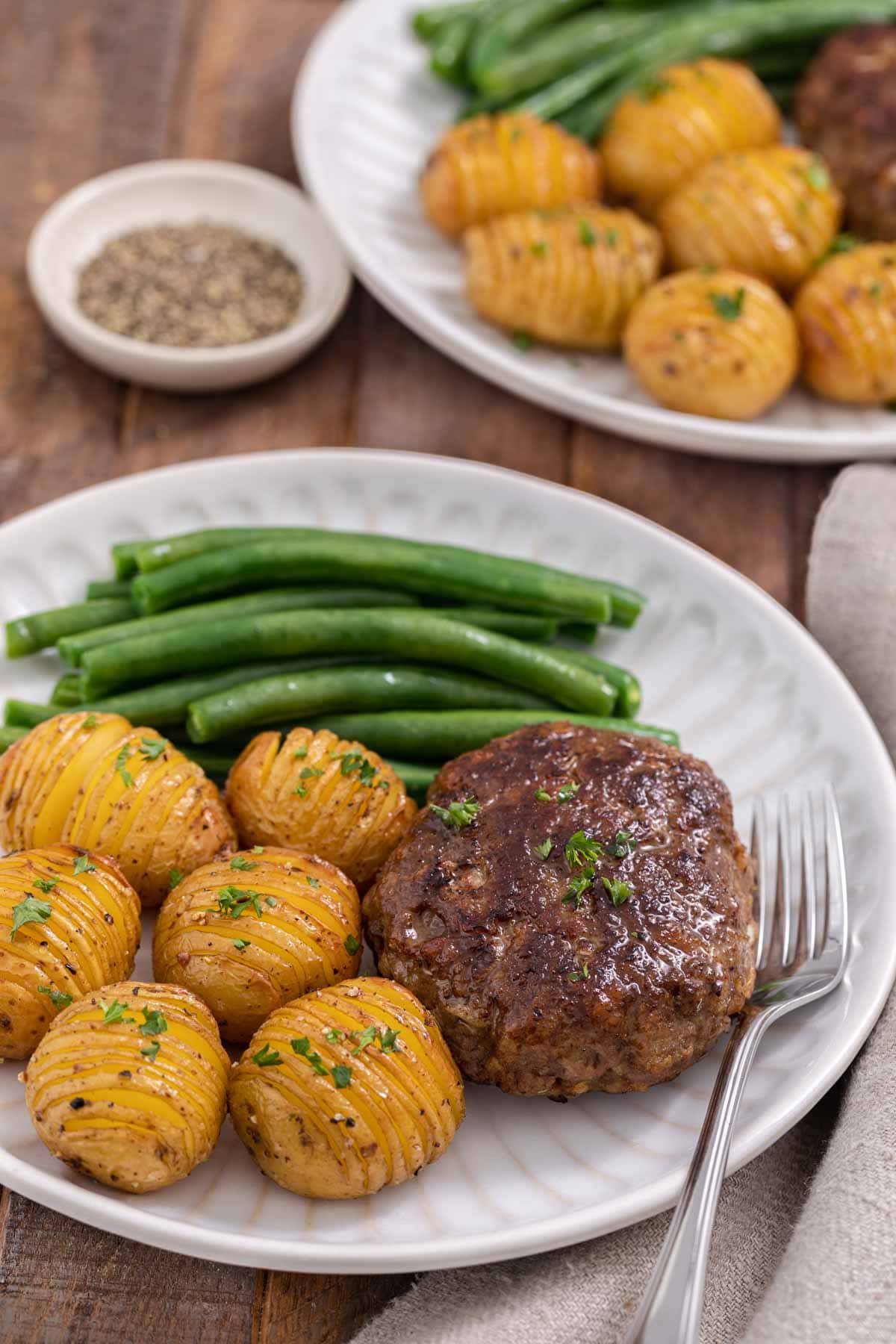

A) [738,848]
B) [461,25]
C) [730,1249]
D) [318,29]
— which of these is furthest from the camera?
[318,29]

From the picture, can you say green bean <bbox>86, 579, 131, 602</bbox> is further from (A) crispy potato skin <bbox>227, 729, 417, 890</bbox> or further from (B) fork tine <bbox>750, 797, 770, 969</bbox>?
(B) fork tine <bbox>750, 797, 770, 969</bbox>

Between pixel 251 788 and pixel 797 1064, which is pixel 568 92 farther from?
pixel 797 1064

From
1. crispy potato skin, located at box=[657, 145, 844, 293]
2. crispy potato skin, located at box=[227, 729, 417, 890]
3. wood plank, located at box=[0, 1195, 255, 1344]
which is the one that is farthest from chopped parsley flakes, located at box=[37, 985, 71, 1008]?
crispy potato skin, located at box=[657, 145, 844, 293]

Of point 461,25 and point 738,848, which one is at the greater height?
point 461,25

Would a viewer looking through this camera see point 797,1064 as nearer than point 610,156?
Yes

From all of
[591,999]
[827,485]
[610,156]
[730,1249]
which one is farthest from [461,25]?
[730,1249]

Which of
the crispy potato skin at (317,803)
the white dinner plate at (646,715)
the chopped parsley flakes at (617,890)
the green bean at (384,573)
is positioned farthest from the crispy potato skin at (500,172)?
the chopped parsley flakes at (617,890)

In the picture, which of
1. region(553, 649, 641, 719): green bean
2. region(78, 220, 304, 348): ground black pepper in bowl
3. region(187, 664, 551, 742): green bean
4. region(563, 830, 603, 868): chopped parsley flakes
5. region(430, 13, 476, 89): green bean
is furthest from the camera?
region(430, 13, 476, 89): green bean

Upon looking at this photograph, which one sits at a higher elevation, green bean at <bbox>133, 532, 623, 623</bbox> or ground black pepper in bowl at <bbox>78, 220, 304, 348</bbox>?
green bean at <bbox>133, 532, 623, 623</bbox>
